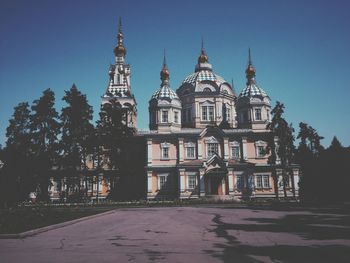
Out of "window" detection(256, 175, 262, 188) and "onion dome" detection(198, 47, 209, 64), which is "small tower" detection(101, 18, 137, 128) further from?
"window" detection(256, 175, 262, 188)

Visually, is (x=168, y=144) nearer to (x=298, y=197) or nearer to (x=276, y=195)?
(x=276, y=195)

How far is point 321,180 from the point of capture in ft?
128

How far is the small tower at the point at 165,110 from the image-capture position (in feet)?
155

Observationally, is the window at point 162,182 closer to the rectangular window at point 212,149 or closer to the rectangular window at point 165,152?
the rectangular window at point 165,152

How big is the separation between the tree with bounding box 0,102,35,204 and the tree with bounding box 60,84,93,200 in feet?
14.4

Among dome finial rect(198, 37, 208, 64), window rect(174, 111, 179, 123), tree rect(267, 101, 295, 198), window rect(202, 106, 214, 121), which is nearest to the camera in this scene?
tree rect(267, 101, 295, 198)

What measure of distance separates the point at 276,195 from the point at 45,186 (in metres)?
29.8

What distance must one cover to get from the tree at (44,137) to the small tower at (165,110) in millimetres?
13668

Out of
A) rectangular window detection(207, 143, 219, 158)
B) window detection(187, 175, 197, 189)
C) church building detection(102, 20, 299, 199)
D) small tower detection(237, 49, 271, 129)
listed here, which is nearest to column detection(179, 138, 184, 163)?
church building detection(102, 20, 299, 199)

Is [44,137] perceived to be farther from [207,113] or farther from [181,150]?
[207,113]

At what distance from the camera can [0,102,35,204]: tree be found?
1362 inches

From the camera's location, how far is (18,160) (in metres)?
38.8

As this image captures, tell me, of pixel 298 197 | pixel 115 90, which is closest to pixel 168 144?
pixel 115 90

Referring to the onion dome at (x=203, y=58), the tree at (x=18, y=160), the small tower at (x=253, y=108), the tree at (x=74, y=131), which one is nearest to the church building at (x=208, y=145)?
the small tower at (x=253, y=108)
